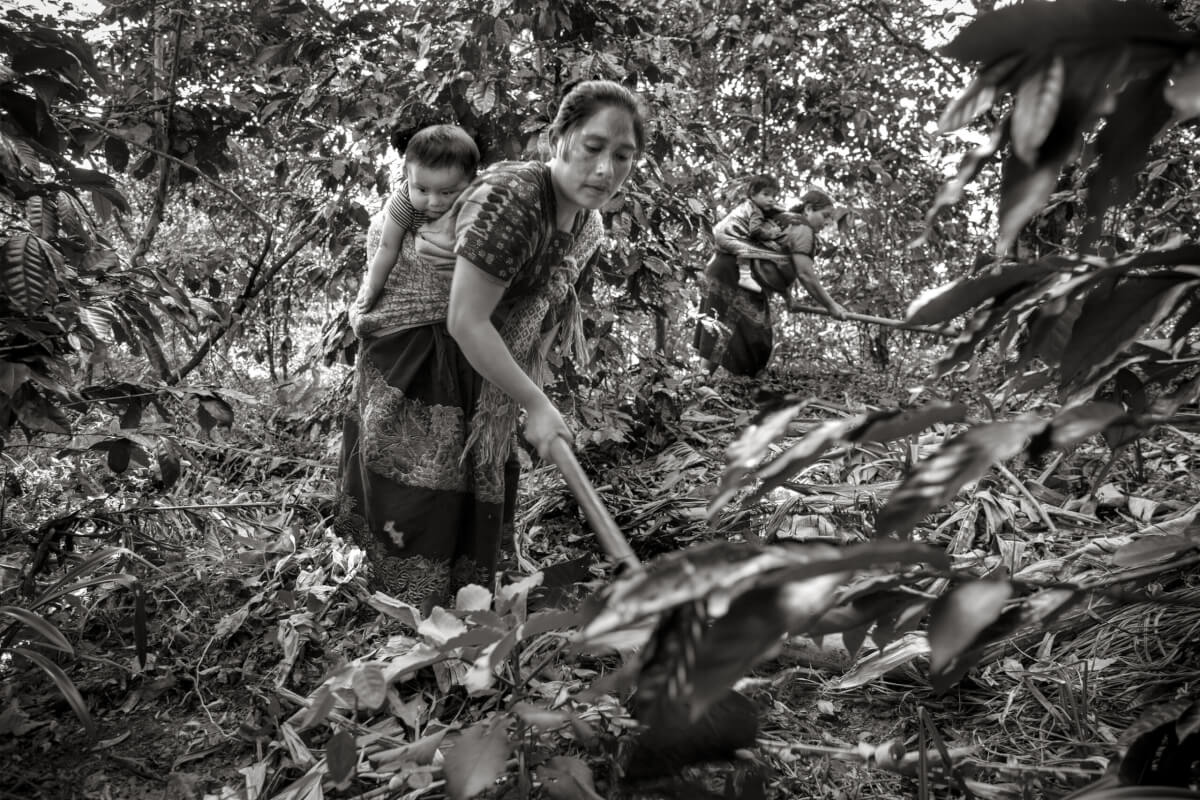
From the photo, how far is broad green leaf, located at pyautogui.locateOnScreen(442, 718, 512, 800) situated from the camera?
2.70 ft

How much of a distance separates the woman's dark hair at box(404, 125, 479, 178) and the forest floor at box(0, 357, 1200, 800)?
89 cm

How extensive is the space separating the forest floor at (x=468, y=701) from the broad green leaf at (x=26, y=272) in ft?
2.38

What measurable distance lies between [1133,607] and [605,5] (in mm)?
2256

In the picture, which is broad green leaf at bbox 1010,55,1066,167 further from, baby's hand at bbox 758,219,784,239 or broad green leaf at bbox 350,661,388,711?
baby's hand at bbox 758,219,784,239

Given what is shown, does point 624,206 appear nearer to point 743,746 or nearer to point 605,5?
point 605,5

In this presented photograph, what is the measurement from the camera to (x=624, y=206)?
2512mm

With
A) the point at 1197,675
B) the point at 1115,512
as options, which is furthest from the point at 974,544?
the point at 1197,675

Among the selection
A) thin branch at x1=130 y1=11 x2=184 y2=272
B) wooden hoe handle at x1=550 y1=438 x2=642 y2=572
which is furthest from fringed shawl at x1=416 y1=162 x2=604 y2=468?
A: thin branch at x1=130 y1=11 x2=184 y2=272

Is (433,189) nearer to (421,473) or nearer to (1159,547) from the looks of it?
(421,473)

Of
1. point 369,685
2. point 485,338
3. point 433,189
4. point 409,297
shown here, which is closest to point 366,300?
point 409,297

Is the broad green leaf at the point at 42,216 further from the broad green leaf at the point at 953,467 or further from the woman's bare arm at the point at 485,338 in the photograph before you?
the broad green leaf at the point at 953,467

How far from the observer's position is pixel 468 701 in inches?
66.2

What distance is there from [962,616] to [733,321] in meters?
3.87

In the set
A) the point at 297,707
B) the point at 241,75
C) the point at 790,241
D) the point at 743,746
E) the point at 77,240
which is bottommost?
the point at 297,707
